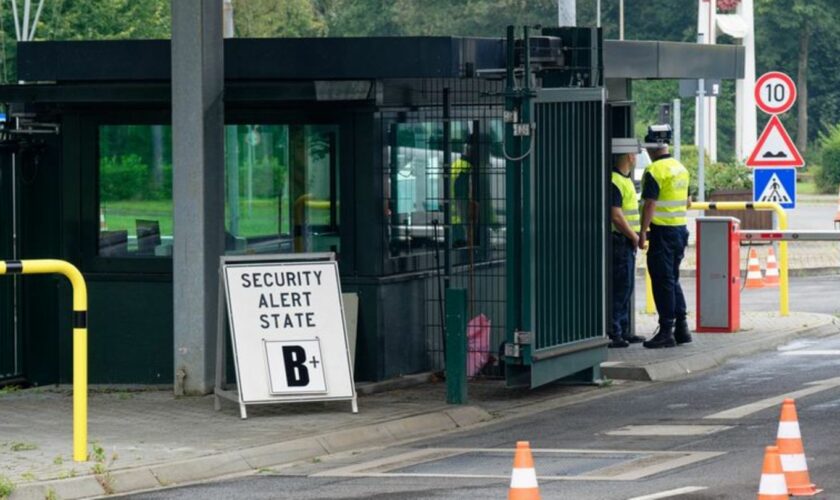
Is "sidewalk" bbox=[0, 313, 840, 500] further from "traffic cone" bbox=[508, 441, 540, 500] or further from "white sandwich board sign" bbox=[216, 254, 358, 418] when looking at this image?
"traffic cone" bbox=[508, 441, 540, 500]

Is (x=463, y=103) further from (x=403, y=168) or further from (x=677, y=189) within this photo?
(x=677, y=189)

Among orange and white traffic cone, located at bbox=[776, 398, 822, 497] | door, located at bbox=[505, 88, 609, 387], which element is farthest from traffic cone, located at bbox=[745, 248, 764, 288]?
orange and white traffic cone, located at bbox=[776, 398, 822, 497]

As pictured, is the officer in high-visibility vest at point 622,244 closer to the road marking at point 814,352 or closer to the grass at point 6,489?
the road marking at point 814,352

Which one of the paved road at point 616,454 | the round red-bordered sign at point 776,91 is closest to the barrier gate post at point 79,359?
the paved road at point 616,454

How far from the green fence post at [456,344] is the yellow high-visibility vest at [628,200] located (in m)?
4.41

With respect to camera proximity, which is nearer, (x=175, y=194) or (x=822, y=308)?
(x=175, y=194)

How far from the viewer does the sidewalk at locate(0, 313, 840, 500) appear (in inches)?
433

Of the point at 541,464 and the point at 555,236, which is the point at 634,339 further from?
the point at 541,464

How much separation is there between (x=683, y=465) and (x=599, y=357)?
14.5ft

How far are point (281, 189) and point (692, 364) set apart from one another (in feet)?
13.1

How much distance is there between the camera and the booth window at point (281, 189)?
49.8 feet

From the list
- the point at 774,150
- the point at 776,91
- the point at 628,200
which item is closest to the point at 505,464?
the point at 628,200

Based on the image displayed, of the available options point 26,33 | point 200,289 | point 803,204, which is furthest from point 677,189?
point 803,204

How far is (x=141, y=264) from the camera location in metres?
15.2
